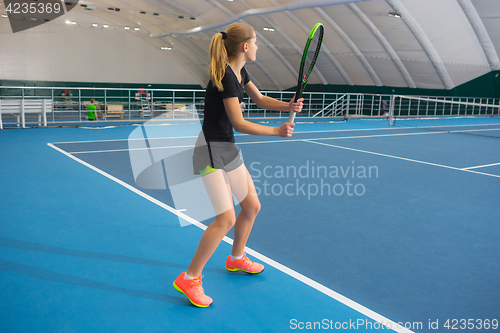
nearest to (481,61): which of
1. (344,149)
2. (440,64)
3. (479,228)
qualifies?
(440,64)

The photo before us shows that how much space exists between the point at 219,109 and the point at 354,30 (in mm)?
23235

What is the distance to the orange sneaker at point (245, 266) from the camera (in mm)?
3115

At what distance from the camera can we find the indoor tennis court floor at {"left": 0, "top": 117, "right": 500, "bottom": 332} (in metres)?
2.59

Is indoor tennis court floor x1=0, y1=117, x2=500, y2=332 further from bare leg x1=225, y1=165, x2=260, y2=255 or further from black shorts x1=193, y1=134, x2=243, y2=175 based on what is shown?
black shorts x1=193, y1=134, x2=243, y2=175

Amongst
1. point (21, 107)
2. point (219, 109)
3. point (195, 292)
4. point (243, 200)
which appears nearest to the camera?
point (219, 109)

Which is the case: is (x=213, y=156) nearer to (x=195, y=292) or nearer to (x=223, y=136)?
(x=223, y=136)

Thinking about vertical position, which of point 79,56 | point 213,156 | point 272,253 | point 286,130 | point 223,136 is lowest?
point 79,56

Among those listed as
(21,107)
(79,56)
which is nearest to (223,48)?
(21,107)

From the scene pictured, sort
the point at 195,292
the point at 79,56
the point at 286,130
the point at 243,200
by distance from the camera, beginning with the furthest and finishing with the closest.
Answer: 1. the point at 79,56
2. the point at 243,200
3. the point at 195,292
4. the point at 286,130

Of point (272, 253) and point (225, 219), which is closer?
point (225, 219)

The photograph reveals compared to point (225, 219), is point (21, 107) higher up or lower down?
lower down

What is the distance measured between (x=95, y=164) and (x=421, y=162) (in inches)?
237

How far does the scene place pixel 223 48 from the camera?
2523 mm

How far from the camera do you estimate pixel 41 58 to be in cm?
2795
